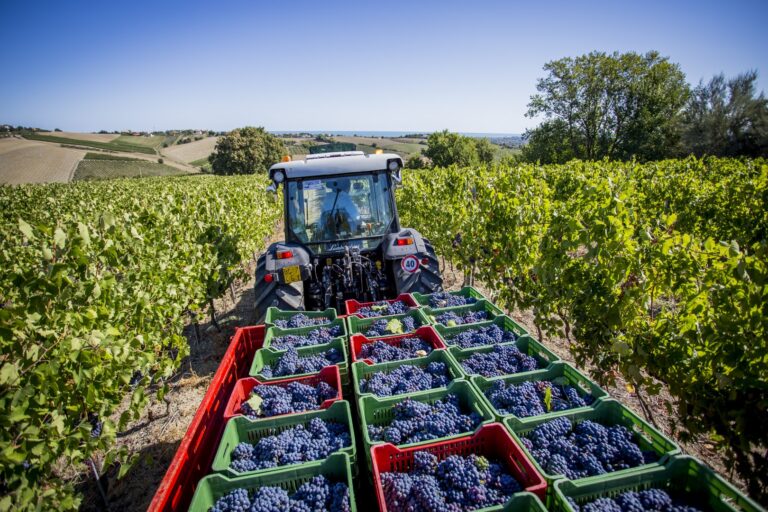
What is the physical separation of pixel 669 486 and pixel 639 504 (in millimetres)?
259

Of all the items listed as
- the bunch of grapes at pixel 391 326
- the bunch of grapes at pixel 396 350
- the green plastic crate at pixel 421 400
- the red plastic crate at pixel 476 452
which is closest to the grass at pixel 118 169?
the bunch of grapes at pixel 391 326

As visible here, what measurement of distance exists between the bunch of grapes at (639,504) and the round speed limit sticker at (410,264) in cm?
303

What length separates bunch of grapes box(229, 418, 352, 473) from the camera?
6.29 feet

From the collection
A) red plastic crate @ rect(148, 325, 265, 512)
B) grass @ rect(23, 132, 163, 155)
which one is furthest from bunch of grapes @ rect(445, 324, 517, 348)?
grass @ rect(23, 132, 163, 155)

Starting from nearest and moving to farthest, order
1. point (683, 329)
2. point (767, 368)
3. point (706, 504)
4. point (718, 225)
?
1. point (706, 504)
2. point (767, 368)
3. point (683, 329)
4. point (718, 225)

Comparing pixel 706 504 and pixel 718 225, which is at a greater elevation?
pixel 718 225

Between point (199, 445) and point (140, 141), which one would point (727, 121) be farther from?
point (140, 141)

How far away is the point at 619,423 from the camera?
2.04 metres

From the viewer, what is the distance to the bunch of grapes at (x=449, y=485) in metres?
1.60

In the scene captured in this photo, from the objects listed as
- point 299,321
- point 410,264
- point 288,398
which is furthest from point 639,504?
point 410,264

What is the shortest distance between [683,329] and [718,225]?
6347 mm

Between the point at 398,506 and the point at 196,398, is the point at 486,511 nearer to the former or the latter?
the point at 398,506

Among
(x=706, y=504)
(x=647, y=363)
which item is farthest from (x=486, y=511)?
(x=647, y=363)

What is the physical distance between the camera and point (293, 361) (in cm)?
275
